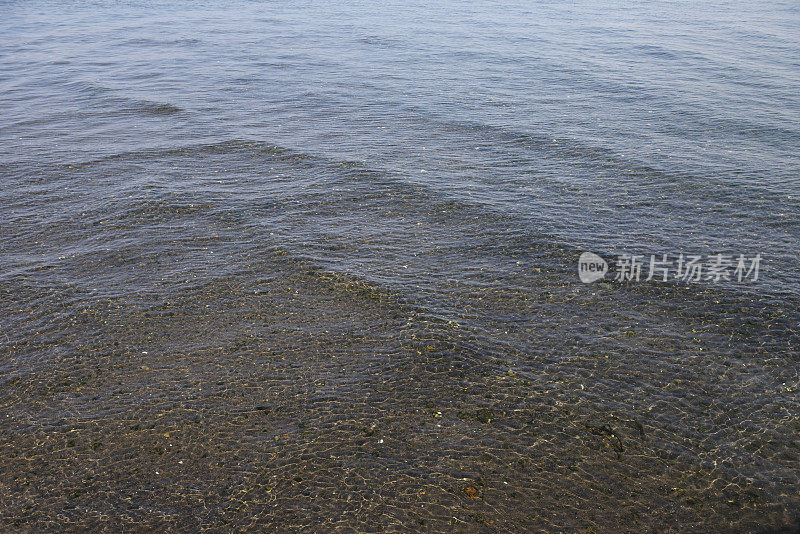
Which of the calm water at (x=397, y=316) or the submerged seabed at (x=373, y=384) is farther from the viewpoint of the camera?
the calm water at (x=397, y=316)

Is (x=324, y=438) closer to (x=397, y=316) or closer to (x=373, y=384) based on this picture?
(x=373, y=384)

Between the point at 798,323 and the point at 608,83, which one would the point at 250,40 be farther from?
the point at 798,323

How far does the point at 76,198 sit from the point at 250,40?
18.8 metres

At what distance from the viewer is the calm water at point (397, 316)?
17.4 feet

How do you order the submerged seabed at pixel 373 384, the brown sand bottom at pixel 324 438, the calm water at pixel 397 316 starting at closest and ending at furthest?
the brown sand bottom at pixel 324 438 < the submerged seabed at pixel 373 384 < the calm water at pixel 397 316

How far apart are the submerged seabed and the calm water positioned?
30 mm

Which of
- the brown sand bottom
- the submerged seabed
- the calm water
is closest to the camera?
the brown sand bottom

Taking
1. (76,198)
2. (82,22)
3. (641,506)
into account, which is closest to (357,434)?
(641,506)

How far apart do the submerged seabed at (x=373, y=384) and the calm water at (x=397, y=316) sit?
0.03m

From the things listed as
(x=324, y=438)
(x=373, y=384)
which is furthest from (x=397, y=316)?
(x=324, y=438)

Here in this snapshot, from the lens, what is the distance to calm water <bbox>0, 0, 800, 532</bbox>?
17.4 ft

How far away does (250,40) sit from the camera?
89.4 feet

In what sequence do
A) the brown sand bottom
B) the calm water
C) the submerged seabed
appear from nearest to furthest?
the brown sand bottom → the submerged seabed → the calm water

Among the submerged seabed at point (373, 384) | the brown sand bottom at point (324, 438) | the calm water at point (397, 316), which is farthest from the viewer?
the calm water at point (397, 316)
